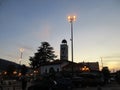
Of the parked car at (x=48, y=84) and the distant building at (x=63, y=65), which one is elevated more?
the distant building at (x=63, y=65)

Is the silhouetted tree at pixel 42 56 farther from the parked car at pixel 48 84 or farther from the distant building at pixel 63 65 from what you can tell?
the parked car at pixel 48 84

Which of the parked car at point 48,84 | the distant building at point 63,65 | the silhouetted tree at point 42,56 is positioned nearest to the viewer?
the parked car at point 48,84

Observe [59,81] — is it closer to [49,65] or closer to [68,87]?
[68,87]

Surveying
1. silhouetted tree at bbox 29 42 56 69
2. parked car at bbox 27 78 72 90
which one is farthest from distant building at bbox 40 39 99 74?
parked car at bbox 27 78 72 90

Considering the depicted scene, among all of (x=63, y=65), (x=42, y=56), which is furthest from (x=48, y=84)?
(x=42, y=56)

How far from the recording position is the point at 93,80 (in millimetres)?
38719

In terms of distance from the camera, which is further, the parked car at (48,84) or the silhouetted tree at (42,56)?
the silhouetted tree at (42,56)

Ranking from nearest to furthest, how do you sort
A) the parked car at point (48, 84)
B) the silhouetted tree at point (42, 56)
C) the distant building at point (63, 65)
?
the parked car at point (48, 84) → the distant building at point (63, 65) → the silhouetted tree at point (42, 56)

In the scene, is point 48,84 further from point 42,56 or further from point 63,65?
point 42,56

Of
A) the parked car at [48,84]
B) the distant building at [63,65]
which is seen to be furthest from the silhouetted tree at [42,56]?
the parked car at [48,84]

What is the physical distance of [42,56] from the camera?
128m

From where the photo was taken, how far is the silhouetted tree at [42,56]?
126 m

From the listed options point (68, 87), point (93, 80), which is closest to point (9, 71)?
point (93, 80)

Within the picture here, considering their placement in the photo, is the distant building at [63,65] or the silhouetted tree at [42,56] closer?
the distant building at [63,65]
